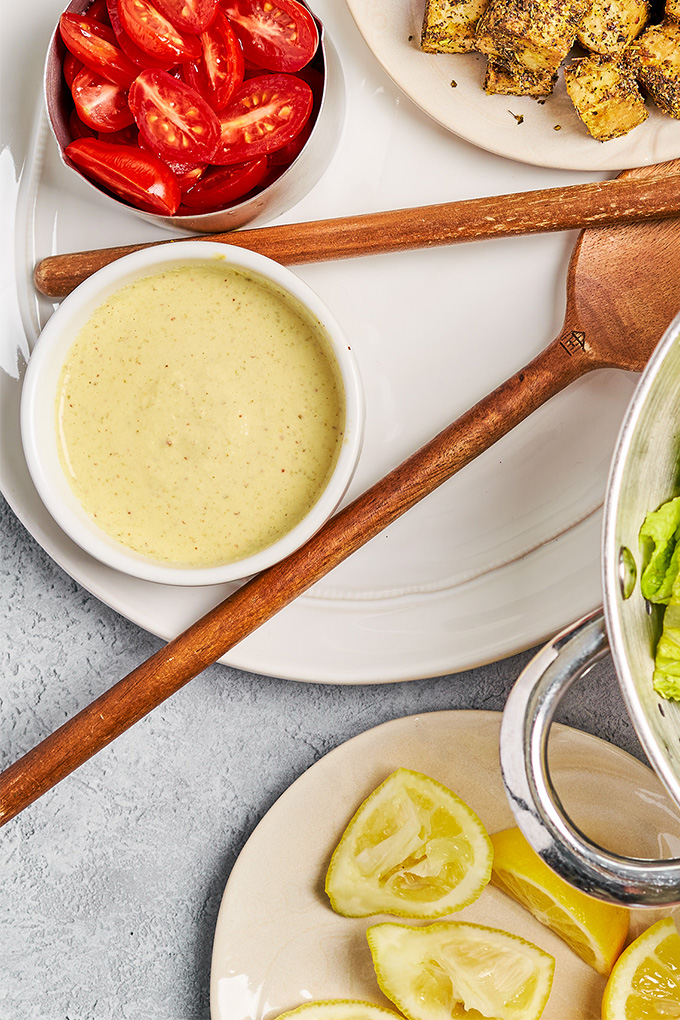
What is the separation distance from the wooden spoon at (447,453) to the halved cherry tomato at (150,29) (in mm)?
539

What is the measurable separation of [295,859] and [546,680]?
0.52m

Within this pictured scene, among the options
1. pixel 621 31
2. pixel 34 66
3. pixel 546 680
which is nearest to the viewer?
pixel 546 680

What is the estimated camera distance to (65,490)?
1.08 m

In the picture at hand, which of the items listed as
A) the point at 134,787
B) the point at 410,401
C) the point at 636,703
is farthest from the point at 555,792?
the point at 134,787

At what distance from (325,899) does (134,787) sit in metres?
0.31

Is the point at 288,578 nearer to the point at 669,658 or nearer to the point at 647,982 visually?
the point at 669,658

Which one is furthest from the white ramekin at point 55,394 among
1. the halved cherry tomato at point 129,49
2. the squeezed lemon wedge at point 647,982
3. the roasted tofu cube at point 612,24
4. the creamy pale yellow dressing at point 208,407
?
the squeezed lemon wedge at point 647,982

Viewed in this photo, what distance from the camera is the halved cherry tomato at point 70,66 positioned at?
1077mm

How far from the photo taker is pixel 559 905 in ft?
3.76

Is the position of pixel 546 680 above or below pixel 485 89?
below

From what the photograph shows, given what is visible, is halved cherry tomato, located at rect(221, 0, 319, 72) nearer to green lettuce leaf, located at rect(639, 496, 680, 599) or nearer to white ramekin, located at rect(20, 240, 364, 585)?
white ramekin, located at rect(20, 240, 364, 585)

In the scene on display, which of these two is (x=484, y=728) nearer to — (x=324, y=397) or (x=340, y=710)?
(x=340, y=710)

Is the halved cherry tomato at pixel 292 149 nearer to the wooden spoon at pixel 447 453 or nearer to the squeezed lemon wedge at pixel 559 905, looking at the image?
the wooden spoon at pixel 447 453

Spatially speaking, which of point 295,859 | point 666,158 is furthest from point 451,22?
point 295,859
